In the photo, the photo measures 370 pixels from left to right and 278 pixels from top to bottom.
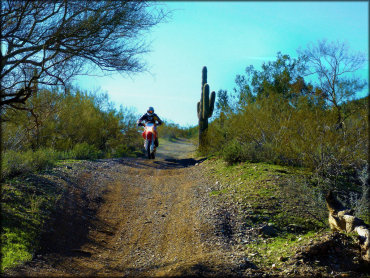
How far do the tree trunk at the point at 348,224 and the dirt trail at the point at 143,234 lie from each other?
1.84 m

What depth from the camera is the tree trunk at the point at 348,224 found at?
18.0 ft

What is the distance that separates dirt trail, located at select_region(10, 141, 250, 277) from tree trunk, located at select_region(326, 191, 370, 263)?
1.84 metres

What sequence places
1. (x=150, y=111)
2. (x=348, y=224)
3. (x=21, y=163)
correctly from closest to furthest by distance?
1. (x=348, y=224)
2. (x=21, y=163)
3. (x=150, y=111)

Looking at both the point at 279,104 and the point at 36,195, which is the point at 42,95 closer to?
the point at 36,195

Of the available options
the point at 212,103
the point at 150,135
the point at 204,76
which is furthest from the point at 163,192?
the point at 204,76

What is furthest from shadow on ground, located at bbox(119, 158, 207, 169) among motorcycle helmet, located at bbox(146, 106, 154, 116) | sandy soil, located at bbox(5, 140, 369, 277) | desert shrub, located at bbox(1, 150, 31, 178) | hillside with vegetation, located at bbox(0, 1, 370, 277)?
desert shrub, located at bbox(1, 150, 31, 178)

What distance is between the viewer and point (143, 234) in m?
7.19

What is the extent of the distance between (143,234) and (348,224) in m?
3.71

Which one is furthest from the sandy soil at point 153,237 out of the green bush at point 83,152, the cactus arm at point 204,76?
the cactus arm at point 204,76

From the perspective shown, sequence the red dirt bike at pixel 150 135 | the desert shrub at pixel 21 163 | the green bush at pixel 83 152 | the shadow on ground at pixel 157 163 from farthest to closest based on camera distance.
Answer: the shadow on ground at pixel 157 163, the red dirt bike at pixel 150 135, the green bush at pixel 83 152, the desert shrub at pixel 21 163

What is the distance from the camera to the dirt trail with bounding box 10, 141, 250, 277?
17.9 ft

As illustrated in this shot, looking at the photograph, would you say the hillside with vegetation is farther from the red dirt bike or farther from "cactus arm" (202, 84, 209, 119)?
"cactus arm" (202, 84, 209, 119)

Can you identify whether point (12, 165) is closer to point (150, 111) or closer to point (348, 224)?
point (150, 111)

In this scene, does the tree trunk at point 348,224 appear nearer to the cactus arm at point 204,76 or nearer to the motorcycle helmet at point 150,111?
the motorcycle helmet at point 150,111
